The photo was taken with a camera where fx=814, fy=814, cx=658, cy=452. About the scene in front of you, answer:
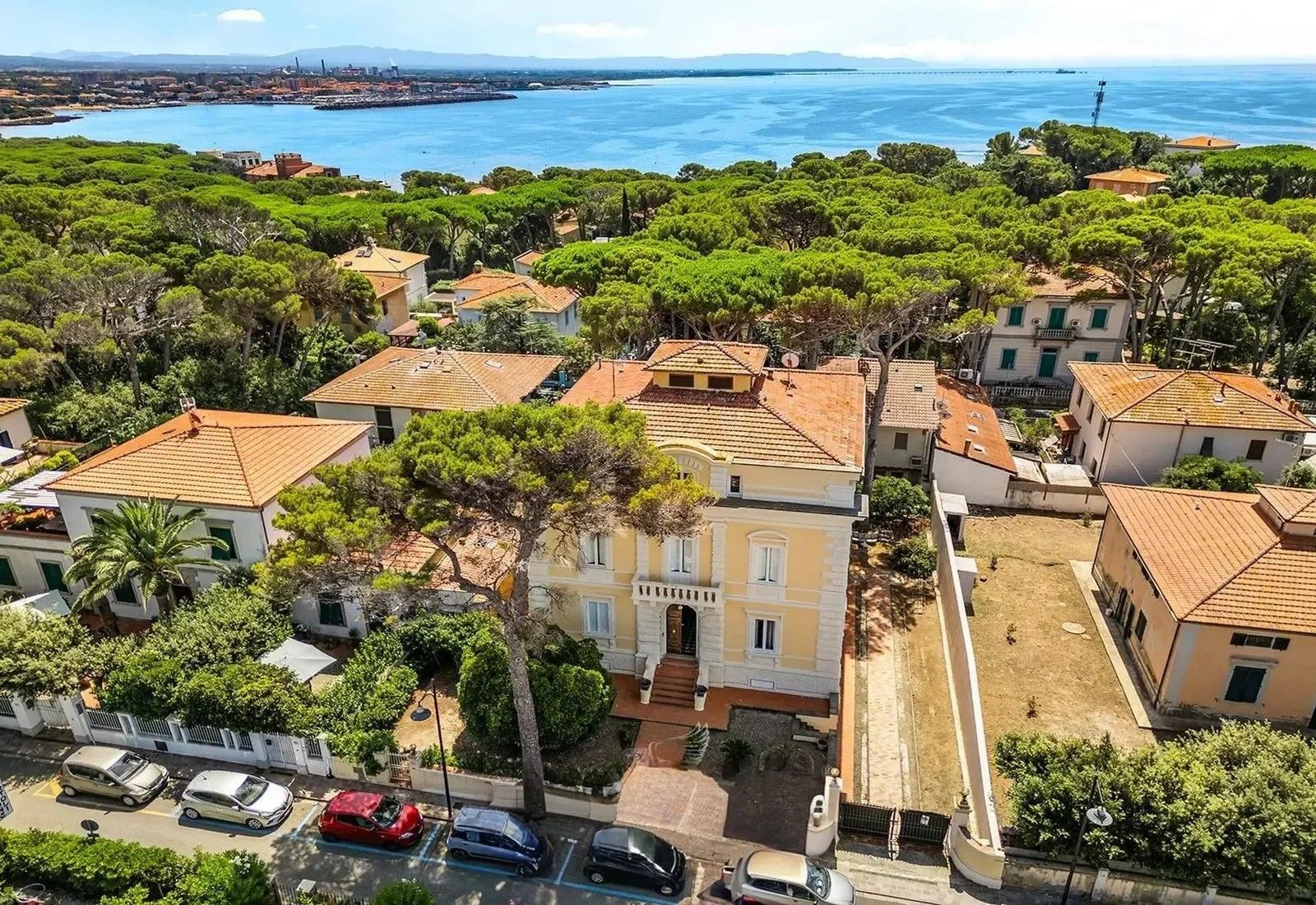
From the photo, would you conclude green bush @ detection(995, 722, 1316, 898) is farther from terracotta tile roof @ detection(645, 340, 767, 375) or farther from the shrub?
terracotta tile roof @ detection(645, 340, 767, 375)

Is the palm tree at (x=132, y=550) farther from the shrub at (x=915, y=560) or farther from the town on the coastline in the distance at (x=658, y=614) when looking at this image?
the shrub at (x=915, y=560)

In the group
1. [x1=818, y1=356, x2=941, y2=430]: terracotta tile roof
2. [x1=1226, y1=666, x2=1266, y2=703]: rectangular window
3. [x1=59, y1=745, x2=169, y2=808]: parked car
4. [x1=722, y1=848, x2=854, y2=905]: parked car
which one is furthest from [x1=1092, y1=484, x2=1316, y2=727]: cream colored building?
[x1=59, y1=745, x2=169, y2=808]: parked car

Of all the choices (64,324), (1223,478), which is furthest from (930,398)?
(64,324)

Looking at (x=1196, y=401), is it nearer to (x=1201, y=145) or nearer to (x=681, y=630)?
(x=681, y=630)

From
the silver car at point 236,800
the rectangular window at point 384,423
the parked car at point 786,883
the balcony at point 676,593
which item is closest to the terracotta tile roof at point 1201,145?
the rectangular window at point 384,423

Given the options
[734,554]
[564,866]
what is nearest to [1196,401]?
[734,554]
